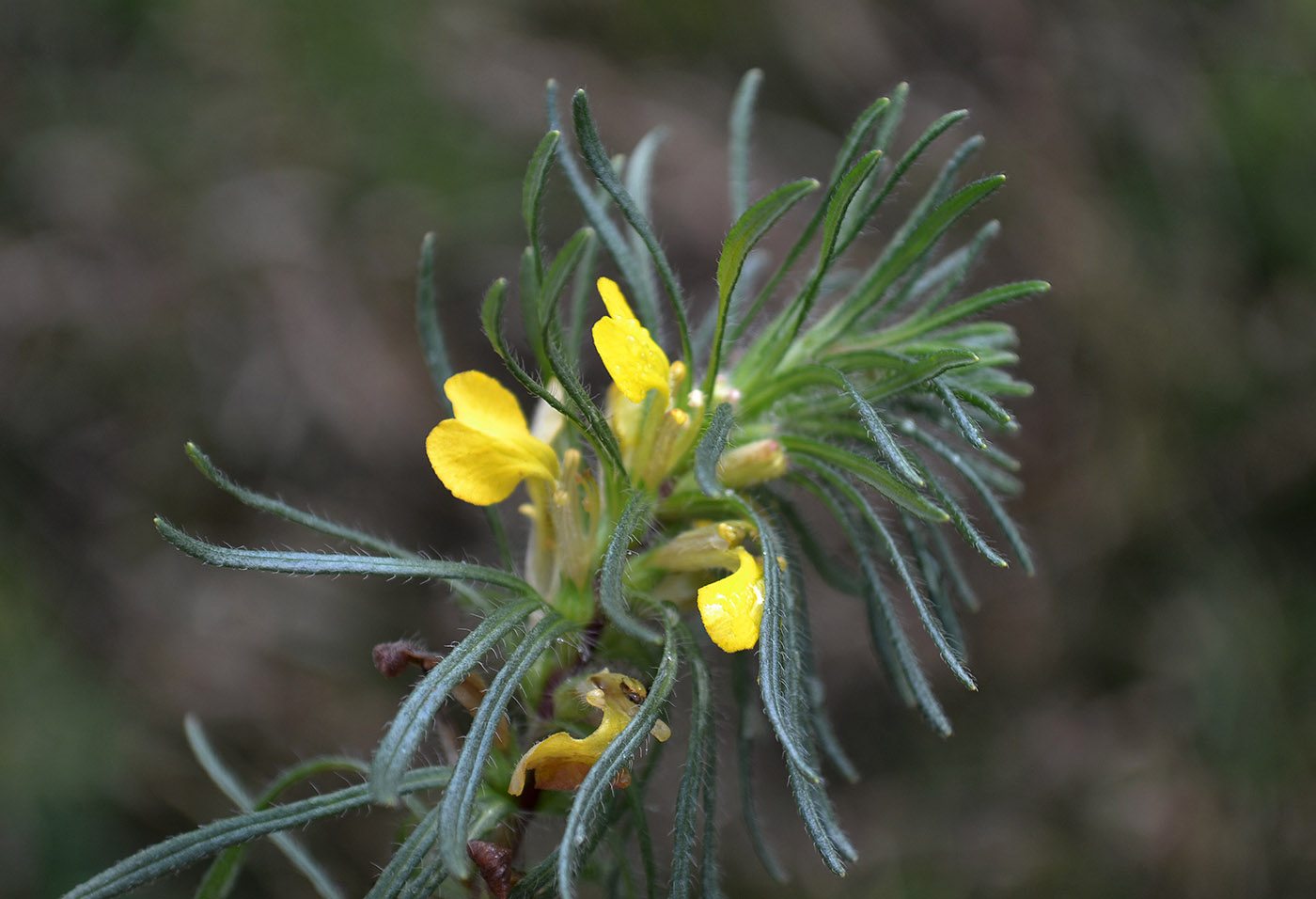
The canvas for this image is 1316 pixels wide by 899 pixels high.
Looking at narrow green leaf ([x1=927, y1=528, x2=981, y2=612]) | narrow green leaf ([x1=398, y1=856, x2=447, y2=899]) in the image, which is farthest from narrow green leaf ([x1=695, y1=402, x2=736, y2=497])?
narrow green leaf ([x1=398, y1=856, x2=447, y2=899])

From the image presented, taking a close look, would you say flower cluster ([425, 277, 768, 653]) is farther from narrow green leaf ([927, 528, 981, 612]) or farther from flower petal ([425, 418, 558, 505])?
narrow green leaf ([927, 528, 981, 612])

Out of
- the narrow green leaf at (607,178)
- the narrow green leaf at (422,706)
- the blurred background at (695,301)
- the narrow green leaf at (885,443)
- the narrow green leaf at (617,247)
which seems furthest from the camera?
the blurred background at (695,301)

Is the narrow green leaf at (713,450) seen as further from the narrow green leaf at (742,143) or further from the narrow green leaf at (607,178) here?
the narrow green leaf at (742,143)

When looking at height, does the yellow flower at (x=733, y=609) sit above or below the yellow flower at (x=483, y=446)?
below

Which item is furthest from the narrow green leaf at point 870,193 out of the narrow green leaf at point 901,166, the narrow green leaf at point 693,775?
the narrow green leaf at point 693,775

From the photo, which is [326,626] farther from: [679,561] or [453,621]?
[679,561]

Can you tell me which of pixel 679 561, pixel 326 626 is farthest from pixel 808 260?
pixel 679 561

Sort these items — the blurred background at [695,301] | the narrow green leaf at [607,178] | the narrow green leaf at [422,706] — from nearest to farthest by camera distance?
the narrow green leaf at [422,706] < the narrow green leaf at [607,178] < the blurred background at [695,301]
